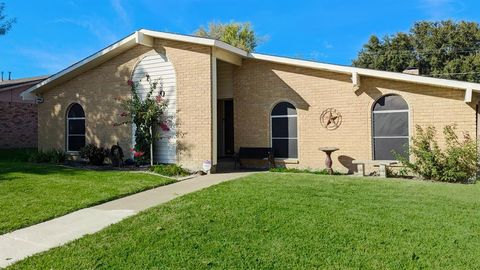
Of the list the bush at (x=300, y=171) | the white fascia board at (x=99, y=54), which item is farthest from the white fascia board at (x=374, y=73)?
the white fascia board at (x=99, y=54)

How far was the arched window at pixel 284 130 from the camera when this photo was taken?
500 inches

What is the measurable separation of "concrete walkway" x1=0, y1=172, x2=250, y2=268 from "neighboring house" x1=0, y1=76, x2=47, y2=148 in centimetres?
1758

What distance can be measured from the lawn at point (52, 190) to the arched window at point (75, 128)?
12.3ft

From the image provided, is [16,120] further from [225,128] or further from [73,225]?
[73,225]

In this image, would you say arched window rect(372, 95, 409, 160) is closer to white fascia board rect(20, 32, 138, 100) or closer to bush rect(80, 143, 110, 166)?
white fascia board rect(20, 32, 138, 100)

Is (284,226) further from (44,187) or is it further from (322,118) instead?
(322,118)

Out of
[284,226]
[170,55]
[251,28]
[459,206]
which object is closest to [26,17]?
[170,55]

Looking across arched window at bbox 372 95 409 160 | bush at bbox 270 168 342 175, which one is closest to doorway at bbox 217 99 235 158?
bush at bbox 270 168 342 175

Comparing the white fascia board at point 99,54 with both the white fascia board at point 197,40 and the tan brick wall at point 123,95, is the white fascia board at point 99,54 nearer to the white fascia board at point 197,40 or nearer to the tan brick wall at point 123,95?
the tan brick wall at point 123,95

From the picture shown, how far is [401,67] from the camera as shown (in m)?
41.2

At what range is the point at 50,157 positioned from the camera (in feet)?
48.6

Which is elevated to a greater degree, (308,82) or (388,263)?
(308,82)

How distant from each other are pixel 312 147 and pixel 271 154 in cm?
141

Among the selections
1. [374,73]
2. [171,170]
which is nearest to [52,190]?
[171,170]
